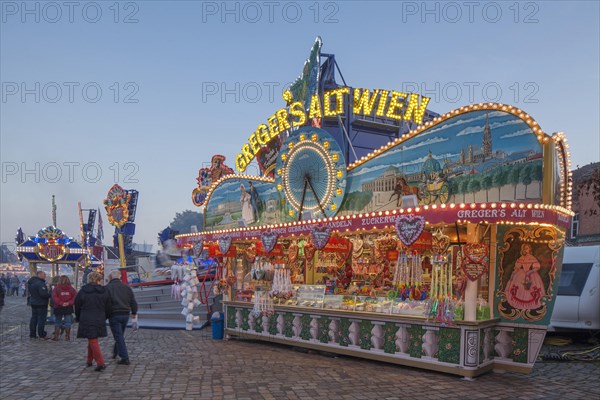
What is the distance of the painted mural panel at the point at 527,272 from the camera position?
8.27 meters

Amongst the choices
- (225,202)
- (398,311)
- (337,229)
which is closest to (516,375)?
(398,311)

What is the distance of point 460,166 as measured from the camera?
8.99 m

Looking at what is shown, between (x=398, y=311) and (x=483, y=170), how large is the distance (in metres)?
3.01

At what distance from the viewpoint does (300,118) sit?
47.0 feet

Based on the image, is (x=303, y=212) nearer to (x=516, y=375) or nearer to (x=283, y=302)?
(x=283, y=302)

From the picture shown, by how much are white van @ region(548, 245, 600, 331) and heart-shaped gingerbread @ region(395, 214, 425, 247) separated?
570cm

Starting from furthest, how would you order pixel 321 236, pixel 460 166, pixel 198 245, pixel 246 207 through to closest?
pixel 246 207, pixel 198 245, pixel 321 236, pixel 460 166

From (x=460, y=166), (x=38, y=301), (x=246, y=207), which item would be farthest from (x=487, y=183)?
(x=38, y=301)

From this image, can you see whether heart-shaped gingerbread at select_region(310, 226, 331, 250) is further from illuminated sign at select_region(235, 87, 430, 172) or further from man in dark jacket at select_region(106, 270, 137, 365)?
illuminated sign at select_region(235, 87, 430, 172)

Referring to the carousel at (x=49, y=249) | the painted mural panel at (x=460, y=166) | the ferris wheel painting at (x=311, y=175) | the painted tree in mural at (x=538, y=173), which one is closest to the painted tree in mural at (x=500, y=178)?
the painted mural panel at (x=460, y=166)

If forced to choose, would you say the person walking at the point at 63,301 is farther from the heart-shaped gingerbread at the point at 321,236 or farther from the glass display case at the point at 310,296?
the heart-shaped gingerbread at the point at 321,236

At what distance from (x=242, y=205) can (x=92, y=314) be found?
23.6 feet

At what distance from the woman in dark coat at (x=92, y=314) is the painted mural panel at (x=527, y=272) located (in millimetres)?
6978

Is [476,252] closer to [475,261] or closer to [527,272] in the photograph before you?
[475,261]
